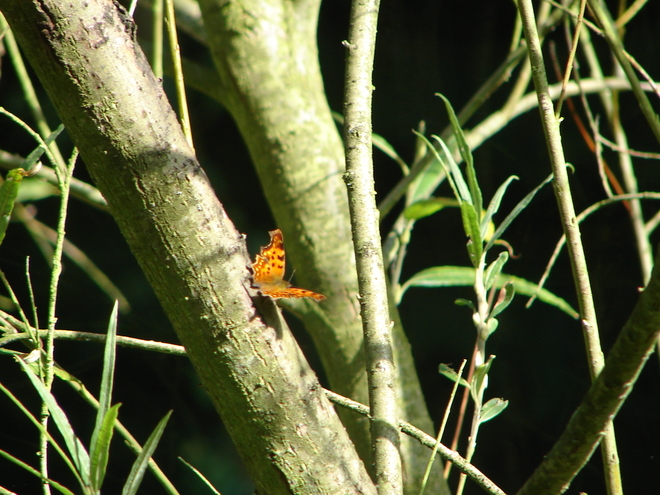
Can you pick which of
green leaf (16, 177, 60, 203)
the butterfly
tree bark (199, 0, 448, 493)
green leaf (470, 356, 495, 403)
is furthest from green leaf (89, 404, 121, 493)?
green leaf (16, 177, 60, 203)

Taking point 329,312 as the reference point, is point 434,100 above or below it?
above

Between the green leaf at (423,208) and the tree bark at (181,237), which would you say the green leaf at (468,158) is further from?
the green leaf at (423,208)

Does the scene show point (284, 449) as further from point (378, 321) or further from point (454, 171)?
point (454, 171)

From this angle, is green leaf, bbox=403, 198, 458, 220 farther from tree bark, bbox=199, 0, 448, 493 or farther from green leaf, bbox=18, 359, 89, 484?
green leaf, bbox=18, 359, 89, 484

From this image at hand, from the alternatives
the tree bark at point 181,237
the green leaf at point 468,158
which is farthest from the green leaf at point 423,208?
the tree bark at point 181,237

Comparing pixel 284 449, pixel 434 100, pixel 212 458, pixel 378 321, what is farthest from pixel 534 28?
pixel 212 458
